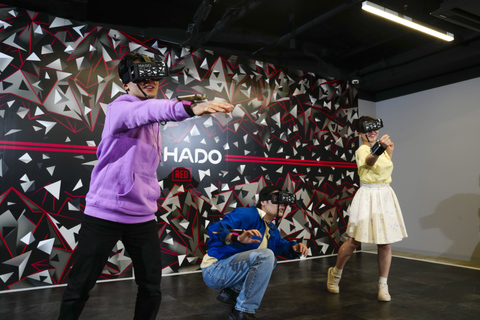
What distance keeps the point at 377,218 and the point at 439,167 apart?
2.82 meters

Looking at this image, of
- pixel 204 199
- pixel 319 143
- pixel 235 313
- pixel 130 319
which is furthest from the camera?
pixel 319 143

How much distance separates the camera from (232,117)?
172 inches

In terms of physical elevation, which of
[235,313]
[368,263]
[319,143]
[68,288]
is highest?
[319,143]

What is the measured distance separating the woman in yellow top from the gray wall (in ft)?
7.99

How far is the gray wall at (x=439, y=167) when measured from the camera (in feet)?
15.2

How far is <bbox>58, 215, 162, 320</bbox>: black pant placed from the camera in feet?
4.51

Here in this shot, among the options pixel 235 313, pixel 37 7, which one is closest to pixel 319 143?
pixel 235 313

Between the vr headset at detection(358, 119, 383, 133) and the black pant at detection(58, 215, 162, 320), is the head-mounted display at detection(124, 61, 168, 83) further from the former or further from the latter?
the vr headset at detection(358, 119, 383, 133)

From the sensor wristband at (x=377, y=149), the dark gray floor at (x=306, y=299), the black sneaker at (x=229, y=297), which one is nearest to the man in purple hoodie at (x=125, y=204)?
the black sneaker at (x=229, y=297)

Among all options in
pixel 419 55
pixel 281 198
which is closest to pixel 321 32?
pixel 419 55

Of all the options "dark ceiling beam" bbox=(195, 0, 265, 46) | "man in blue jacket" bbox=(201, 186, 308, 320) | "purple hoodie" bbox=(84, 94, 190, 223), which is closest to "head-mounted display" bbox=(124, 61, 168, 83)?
"purple hoodie" bbox=(84, 94, 190, 223)

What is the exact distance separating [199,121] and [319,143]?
1.94 metres

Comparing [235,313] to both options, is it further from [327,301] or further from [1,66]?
[1,66]

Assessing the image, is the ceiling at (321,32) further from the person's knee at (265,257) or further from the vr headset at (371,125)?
the person's knee at (265,257)
